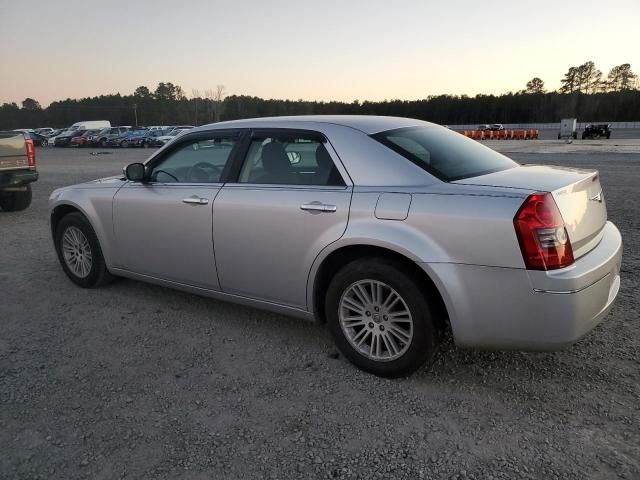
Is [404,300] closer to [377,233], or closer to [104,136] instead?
[377,233]

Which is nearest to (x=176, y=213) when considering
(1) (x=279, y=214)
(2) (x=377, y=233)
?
(1) (x=279, y=214)

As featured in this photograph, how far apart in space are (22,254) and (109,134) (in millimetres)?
40309

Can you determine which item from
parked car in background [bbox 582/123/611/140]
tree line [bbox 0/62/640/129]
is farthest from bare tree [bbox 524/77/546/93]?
parked car in background [bbox 582/123/611/140]

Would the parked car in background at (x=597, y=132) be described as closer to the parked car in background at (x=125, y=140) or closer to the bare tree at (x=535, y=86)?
the parked car in background at (x=125, y=140)

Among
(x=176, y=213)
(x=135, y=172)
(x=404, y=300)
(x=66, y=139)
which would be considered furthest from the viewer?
(x=66, y=139)

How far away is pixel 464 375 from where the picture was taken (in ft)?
10.4

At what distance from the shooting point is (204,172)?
4051 millimetres

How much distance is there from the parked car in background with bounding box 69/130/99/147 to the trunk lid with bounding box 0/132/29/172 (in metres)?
38.6

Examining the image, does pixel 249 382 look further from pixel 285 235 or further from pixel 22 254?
pixel 22 254

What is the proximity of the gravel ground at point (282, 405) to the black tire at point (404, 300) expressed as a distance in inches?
4.4

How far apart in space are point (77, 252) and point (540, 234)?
166 inches

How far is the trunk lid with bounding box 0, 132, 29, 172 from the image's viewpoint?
8820 millimetres

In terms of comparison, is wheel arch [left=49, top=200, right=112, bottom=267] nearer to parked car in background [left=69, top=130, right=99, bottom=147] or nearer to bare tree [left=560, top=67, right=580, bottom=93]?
parked car in background [left=69, top=130, right=99, bottom=147]

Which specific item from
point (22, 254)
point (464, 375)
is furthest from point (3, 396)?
point (22, 254)
